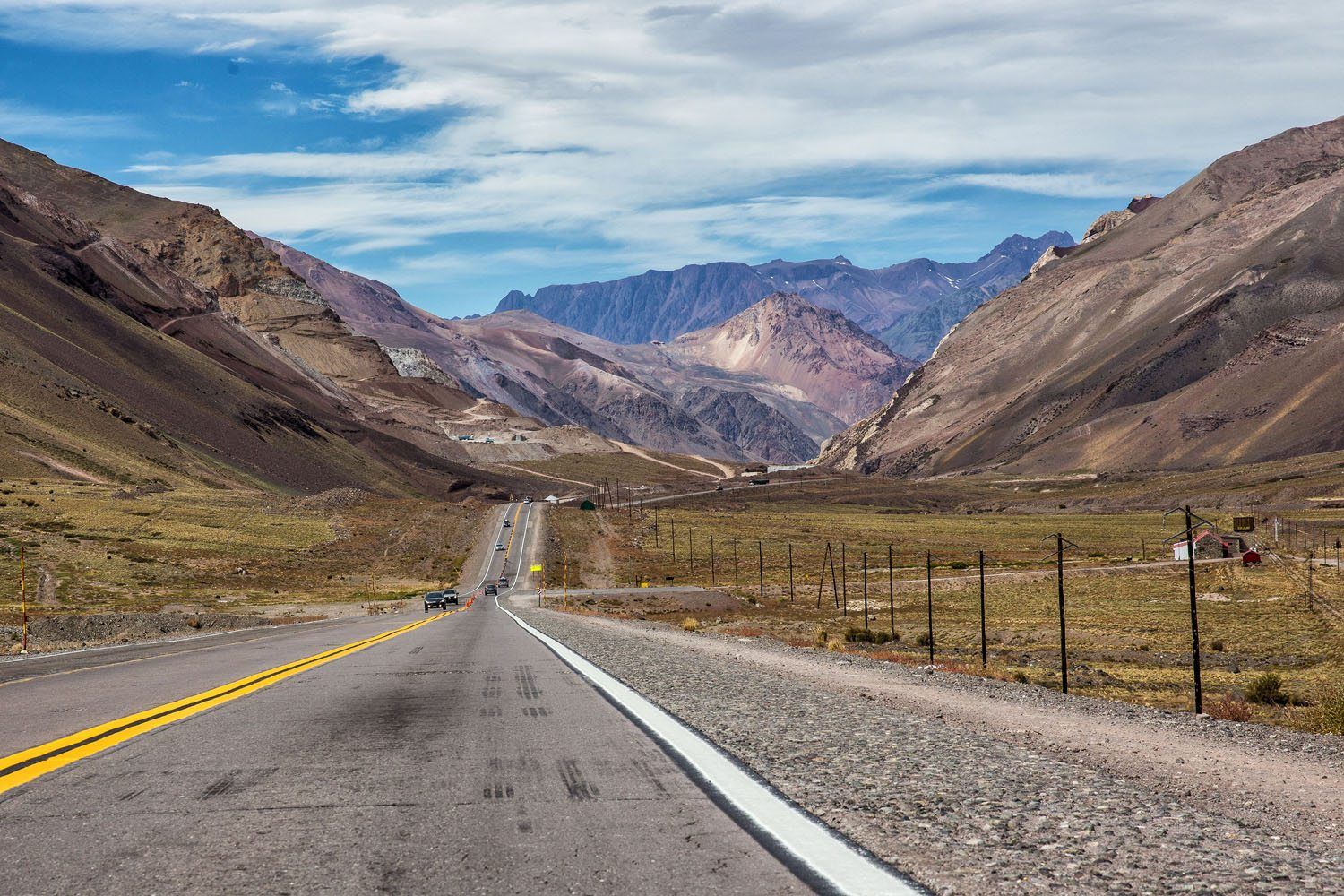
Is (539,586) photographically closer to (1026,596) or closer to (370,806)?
(1026,596)

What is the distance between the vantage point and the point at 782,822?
6.20 meters

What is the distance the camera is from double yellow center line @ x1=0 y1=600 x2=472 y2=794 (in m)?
7.70

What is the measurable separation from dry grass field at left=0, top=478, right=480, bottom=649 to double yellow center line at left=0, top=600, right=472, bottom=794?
31949mm

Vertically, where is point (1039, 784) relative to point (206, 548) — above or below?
above

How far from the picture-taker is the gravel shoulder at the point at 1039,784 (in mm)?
5586

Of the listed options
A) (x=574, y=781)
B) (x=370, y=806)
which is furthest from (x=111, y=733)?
(x=574, y=781)

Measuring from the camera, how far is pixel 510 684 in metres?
14.4

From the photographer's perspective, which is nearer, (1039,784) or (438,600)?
(1039,784)

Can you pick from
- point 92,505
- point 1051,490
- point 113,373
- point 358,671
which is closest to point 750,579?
point 92,505

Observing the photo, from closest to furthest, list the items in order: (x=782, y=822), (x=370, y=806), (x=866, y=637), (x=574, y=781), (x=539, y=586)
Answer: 1. (x=782, y=822)
2. (x=370, y=806)
3. (x=574, y=781)
4. (x=866, y=637)
5. (x=539, y=586)

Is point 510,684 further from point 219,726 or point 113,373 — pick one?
point 113,373

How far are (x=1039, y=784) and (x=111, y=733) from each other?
7500 millimetres

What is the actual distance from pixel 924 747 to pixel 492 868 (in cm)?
543

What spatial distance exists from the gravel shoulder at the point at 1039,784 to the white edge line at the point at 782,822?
19 centimetres
